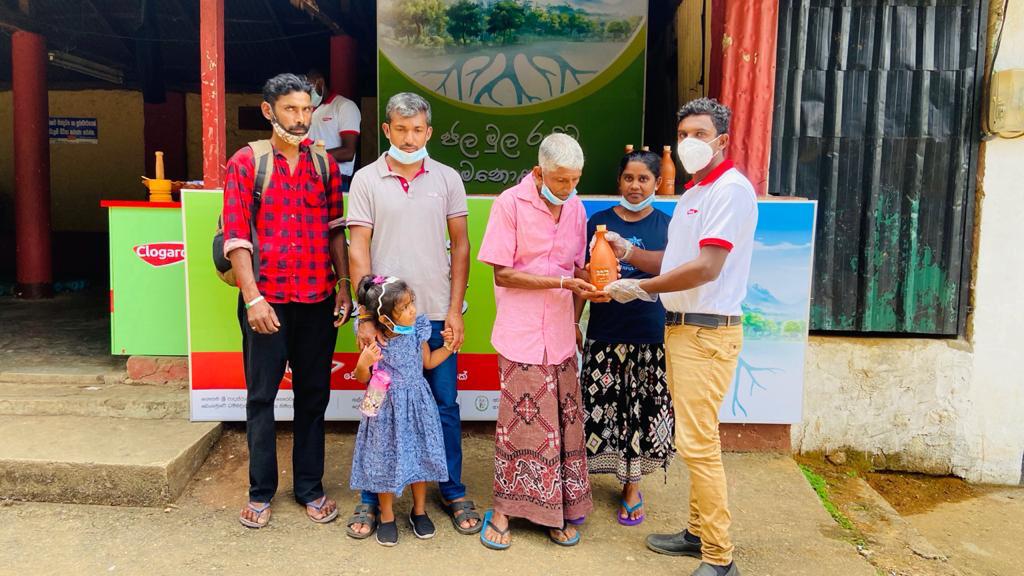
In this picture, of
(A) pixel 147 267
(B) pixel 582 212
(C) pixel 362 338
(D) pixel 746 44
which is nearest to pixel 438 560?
(C) pixel 362 338

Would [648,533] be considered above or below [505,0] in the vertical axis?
below

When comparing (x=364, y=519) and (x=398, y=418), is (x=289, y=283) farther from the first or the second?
(x=364, y=519)

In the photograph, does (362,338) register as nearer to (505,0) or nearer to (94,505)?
(94,505)

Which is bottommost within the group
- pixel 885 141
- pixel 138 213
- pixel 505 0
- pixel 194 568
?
pixel 194 568

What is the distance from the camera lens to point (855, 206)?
4230mm

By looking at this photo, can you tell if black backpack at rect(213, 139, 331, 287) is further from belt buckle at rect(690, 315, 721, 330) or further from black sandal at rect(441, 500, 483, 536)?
belt buckle at rect(690, 315, 721, 330)

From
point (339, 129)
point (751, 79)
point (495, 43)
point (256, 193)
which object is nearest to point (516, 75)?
point (495, 43)

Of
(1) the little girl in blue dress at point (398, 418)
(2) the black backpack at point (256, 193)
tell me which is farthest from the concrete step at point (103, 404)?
(1) the little girl in blue dress at point (398, 418)

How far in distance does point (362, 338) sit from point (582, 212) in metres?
1.01

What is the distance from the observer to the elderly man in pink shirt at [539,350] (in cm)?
274

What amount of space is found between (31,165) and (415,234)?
5921mm

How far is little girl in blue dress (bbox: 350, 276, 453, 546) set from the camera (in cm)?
272

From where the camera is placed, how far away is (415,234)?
2.88 meters

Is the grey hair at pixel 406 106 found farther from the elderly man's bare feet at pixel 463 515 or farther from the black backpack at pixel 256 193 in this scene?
the elderly man's bare feet at pixel 463 515
